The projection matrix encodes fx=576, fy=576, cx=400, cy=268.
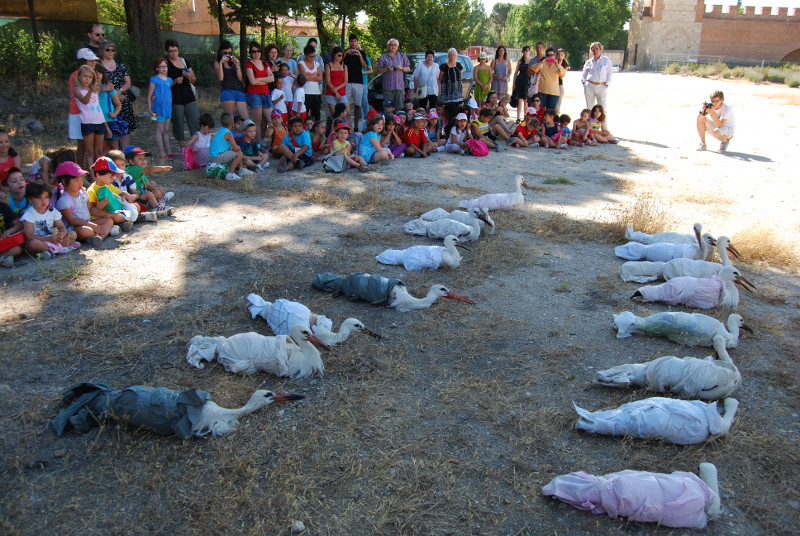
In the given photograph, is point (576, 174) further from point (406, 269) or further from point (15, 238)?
point (15, 238)

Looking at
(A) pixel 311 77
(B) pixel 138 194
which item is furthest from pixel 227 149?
(A) pixel 311 77

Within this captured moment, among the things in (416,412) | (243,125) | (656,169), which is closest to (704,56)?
(656,169)

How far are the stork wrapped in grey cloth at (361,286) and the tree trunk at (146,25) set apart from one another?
13187 millimetres

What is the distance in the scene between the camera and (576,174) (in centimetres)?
964

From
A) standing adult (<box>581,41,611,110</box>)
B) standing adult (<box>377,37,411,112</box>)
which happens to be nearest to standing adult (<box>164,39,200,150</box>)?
standing adult (<box>377,37,411,112</box>)

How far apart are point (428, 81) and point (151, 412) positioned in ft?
32.6

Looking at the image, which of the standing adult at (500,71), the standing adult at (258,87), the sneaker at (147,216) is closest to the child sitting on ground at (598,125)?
the standing adult at (500,71)

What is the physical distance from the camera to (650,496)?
2676mm

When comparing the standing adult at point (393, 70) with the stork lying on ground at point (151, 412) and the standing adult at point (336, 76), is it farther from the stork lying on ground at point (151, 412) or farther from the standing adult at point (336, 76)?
the stork lying on ground at point (151, 412)

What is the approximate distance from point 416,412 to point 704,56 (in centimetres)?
4790

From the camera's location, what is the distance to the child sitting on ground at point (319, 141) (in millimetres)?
9711

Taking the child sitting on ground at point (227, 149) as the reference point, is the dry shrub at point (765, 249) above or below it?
below

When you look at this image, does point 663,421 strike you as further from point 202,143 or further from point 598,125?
point 598,125

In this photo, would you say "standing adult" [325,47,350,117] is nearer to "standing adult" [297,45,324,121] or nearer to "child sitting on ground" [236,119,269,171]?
"standing adult" [297,45,324,121]
